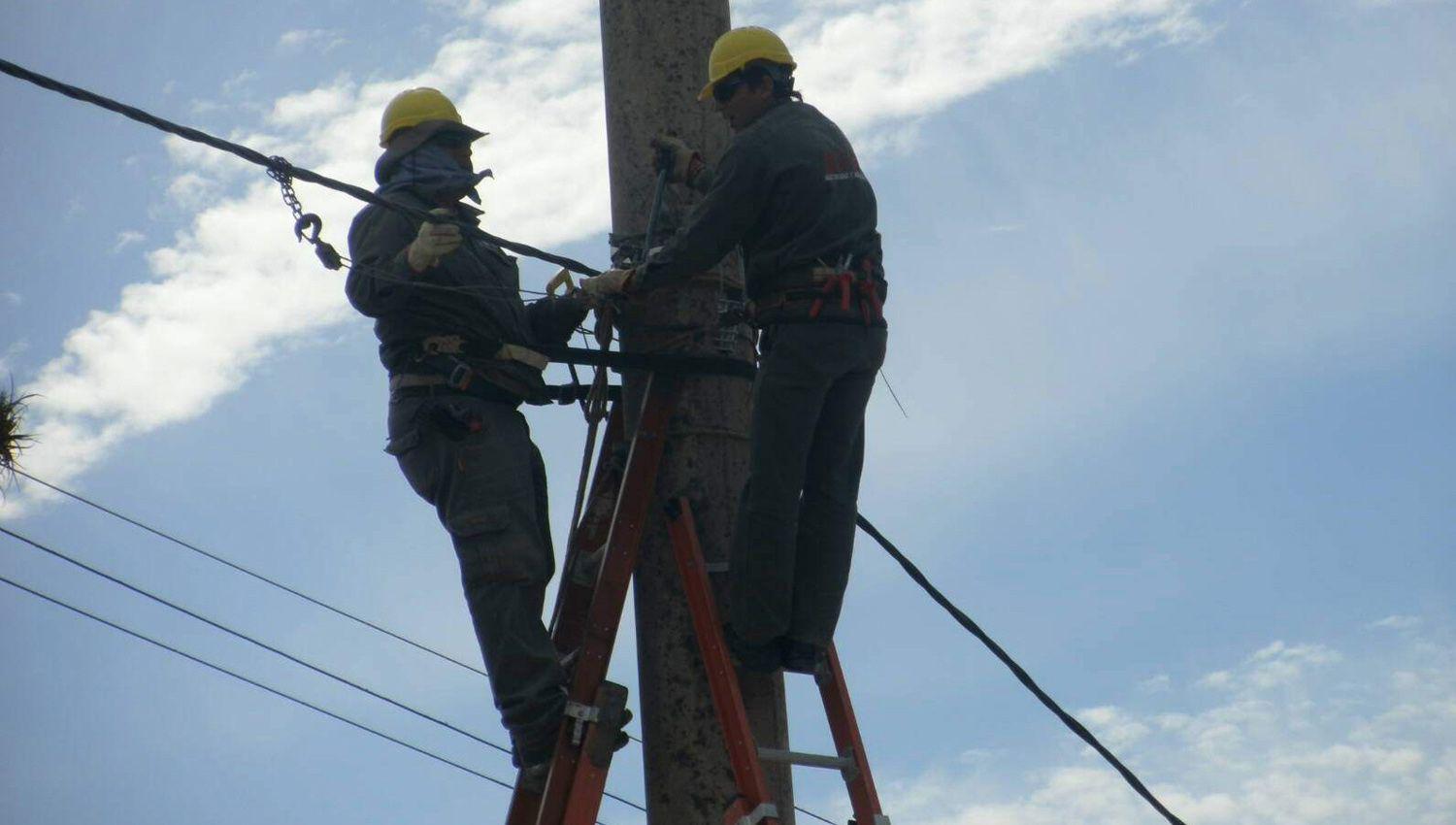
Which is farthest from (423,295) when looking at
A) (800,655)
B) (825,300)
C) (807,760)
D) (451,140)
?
(807,760)

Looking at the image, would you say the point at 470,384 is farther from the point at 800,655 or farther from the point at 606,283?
the point at 800,655

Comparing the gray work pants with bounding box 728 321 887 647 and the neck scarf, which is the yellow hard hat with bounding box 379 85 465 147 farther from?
the gray work pants with bounding box 728 321 887 647

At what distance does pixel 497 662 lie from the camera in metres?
5.27

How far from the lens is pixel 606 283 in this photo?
5594mm

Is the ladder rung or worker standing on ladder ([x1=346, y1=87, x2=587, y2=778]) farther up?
worker standing on ladder ([x1=346, y1=87, x2=587, y2=778])

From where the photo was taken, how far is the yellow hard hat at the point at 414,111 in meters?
6.00

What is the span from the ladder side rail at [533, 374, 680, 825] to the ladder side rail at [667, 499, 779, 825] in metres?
0.13

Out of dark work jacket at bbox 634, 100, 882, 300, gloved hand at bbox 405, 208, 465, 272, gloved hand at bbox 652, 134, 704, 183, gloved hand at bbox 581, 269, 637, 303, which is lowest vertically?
gloved hand at bbox 405, 208, 465, 272

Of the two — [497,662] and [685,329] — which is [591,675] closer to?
[497,662]

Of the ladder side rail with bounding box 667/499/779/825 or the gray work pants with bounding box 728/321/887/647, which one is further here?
the gray work pants with bounding box 728/321/887/647

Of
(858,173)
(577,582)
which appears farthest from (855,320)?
(577,582)

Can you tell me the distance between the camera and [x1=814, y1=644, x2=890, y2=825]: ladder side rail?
538cm

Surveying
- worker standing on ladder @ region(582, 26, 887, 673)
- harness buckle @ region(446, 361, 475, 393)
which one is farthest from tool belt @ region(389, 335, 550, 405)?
worker standing on ladder @ region(582, 26, 887, 673)

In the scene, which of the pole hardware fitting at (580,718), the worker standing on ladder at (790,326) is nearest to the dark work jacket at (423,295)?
the worker standing on ladder at (790,326)
